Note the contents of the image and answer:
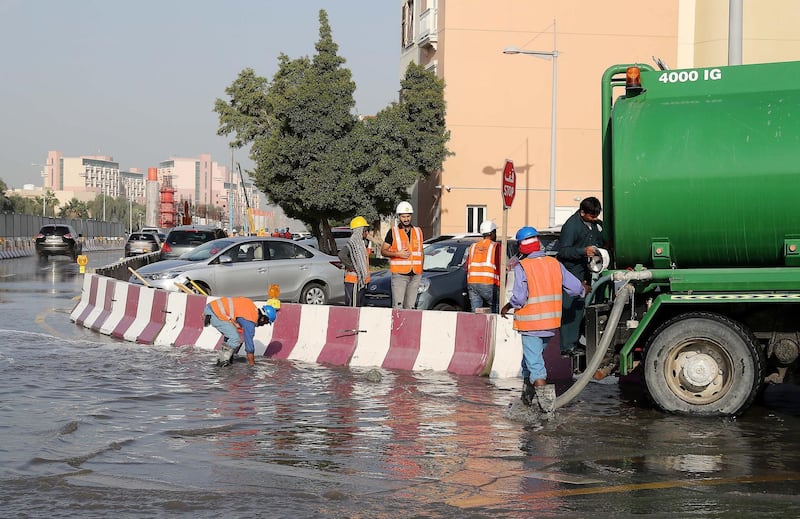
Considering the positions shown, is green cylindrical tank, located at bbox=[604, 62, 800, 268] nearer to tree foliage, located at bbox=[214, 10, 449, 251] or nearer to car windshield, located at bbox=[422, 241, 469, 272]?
car windshield, located at bbox=[422, 241, 469, 272]

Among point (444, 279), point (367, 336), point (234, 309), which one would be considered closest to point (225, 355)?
point (234, 309)

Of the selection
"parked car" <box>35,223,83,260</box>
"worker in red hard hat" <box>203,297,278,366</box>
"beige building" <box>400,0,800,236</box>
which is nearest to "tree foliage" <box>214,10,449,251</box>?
"beige building" <box>400,0,800,236</box>

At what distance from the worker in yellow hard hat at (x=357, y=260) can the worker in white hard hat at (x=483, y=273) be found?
2.20 meters

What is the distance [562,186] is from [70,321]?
30576 mm

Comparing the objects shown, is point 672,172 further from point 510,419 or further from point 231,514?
point 231,514

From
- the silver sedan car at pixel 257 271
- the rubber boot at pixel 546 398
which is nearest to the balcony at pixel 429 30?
the silver sedan car at pixel 257 271

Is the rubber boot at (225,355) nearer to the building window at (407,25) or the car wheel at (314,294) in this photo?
the car wheel at (314,294)

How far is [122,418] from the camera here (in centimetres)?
987

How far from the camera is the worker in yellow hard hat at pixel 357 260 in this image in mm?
18219

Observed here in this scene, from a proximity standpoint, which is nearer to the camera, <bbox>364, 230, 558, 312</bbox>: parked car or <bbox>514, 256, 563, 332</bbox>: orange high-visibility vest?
<bbox>514, 256, 563, 332</bbox>: orange high-visibility vest

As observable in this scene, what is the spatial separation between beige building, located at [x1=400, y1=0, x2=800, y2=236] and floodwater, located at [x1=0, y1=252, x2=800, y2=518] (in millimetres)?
35314

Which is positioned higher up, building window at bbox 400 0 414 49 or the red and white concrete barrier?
building window at bbox 400 0 414 49

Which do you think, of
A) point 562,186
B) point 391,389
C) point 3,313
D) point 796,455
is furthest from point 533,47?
point 796,455

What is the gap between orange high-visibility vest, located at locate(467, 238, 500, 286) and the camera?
16484 mm
